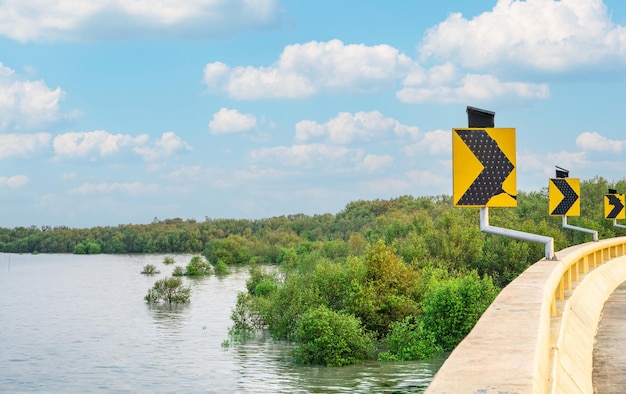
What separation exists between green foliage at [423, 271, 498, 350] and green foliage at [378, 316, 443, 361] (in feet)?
1.61

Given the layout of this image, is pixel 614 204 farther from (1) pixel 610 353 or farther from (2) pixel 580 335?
(1) pixel 610 353

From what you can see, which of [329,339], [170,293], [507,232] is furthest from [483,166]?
[170,293]

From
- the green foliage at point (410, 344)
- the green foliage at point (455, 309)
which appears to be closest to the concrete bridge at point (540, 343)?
the green foliage at point (410, 344)

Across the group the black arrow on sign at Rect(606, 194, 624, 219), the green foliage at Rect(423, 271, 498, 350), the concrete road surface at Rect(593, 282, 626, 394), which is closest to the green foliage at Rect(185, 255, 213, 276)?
the green foliage at Rect(423, 271, 498, 350)

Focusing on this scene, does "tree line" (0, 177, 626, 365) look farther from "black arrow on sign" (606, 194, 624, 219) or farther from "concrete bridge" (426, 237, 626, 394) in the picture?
"concrete bridge" (426, 237, 626, 394)

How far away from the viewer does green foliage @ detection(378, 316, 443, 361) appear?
36.1 m

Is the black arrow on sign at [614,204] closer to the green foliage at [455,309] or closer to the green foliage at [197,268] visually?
the green foliage at [455,309]

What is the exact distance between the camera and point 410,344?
1437 inches

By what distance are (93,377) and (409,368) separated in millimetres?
15486

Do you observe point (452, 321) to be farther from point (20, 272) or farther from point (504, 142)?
point (20, 272)

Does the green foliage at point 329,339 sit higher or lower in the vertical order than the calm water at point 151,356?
higher

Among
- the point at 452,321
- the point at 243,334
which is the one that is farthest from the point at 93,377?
the point at 452,321

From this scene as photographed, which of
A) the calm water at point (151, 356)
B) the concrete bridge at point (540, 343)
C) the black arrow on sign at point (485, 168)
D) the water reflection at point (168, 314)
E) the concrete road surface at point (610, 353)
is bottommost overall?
the calm water at point (151, 356)

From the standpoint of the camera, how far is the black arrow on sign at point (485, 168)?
12.6 m
